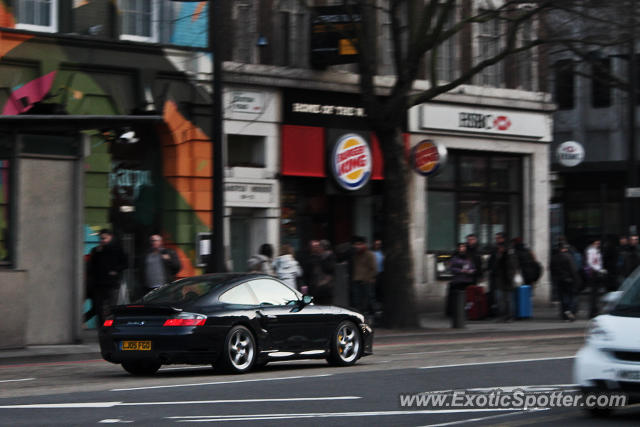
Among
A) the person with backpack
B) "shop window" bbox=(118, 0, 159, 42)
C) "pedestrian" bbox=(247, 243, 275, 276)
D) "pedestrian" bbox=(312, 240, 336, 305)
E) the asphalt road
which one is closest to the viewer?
the asphalt road

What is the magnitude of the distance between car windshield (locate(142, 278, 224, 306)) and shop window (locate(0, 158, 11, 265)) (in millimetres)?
4870

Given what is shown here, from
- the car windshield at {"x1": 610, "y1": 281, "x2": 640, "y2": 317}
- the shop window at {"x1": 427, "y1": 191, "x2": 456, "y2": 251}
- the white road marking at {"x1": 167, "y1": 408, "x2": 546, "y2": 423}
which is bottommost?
the white road marking at {"x1": 167, "y1": 408, "x2": 546, "y2": 423}

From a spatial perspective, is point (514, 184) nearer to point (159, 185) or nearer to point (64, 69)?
point (159, 185)

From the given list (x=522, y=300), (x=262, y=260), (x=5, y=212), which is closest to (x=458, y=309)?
(x=522, y=300)

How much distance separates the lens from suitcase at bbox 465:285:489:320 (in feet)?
86.9

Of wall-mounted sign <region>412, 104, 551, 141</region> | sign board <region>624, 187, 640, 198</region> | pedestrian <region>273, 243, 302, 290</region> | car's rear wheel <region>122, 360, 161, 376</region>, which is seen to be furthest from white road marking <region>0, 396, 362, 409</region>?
wall-mounted sign <region>412, 104, 551, 141</region>

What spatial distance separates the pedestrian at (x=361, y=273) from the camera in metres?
23.8

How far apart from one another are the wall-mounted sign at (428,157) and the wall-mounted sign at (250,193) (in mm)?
3781

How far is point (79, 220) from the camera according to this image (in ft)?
61.7

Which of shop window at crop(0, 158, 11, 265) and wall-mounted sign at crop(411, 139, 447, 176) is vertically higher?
wall-mounted sign at crop(411, 139, 447, 176)

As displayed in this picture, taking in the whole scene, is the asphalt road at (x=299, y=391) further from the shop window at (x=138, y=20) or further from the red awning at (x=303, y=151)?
the red awning at (x=303, y=151)

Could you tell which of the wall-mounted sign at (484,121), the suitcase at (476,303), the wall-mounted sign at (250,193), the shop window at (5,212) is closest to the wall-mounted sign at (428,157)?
the wall-mounted sign at (484,121)

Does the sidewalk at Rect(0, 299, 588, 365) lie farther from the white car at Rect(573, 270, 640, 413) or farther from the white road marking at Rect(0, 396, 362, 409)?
the white car at Rect(573, 270, 640, 413)

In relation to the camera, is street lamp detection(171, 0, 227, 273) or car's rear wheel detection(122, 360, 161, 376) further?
street lamp detection(171, 0, 227, 273)
